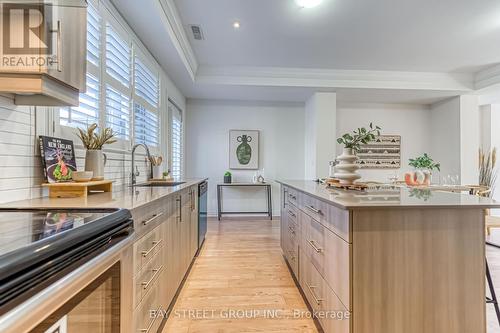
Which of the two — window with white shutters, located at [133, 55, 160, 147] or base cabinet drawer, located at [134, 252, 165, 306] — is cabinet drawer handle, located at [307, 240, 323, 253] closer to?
base cabinet drawer, located at [134, 252, 165, 306]

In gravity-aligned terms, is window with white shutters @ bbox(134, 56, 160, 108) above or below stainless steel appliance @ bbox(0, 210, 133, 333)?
above

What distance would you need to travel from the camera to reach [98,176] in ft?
5.68

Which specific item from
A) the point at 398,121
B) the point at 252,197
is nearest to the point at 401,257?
the point at 252,197

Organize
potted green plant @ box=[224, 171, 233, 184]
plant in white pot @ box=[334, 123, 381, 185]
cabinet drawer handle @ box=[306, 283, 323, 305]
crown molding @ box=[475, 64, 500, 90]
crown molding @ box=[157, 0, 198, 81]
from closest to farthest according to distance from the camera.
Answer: cabinet drawer handle @ box=[306, 283, 323, 305], plant in white pot @ box=[334, 123, 381, 185], crown molding @ box=[157, 0, 198, 81], crown molding @ box=[475, 64, 500, 90], potted green plant @ box=[224, 171, 233, 184]

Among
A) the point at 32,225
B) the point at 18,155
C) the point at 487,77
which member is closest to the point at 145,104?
the point at 18,155

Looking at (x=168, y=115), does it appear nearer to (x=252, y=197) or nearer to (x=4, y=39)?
(x=252, y=197)

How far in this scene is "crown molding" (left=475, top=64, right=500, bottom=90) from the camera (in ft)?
14.9

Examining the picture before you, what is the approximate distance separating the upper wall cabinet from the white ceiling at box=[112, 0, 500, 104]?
140cm

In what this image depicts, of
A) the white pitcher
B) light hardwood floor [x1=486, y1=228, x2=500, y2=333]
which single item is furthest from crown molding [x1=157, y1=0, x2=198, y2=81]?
light hardwood floor [x1=486, y1=228, x2=500, y2=333]

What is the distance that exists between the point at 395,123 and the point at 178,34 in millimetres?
5091

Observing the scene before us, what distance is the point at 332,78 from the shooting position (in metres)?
4.74

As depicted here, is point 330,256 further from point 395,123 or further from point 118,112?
point 395,123

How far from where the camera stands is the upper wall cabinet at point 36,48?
107cm

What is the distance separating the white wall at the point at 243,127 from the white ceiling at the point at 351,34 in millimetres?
1506
